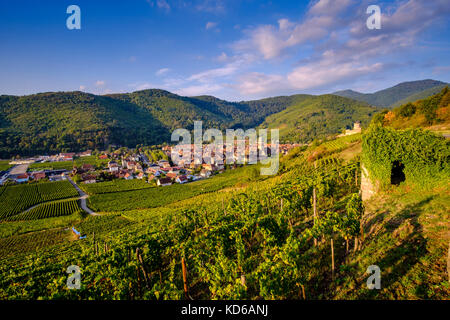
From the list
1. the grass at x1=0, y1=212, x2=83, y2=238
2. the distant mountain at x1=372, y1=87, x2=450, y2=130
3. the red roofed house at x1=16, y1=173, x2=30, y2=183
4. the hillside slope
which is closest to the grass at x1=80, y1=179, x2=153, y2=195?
the grass at x1=0, y1=212, x2=83, y2=238

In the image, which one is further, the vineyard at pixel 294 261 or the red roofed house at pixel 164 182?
the red roofed house at pixel 164 182

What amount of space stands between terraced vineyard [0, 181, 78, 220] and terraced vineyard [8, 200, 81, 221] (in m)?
2.61

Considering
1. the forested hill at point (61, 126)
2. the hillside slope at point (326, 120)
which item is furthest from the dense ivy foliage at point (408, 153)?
the forested hill at point (61, 126)

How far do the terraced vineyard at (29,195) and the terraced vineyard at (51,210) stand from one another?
2.61 m

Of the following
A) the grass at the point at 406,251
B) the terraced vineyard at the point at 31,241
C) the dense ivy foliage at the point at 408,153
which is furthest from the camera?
the terraced vineyard at the point at 31,241

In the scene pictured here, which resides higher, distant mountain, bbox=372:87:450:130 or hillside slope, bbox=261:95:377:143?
hillside slope, bbox=261:95:377:143

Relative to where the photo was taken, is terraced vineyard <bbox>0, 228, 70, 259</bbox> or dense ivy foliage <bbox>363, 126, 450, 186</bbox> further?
terraced vineyard <bbox>0, 228, 70, 259</bbox>

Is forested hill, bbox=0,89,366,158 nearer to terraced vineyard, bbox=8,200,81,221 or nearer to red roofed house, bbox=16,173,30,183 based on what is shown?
red roofed house, bbox=16,173,30,183

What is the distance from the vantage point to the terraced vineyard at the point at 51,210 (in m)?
35.6

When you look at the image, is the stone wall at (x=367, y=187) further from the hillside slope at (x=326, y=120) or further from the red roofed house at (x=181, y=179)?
the hillside slope at (x=326, y=120)

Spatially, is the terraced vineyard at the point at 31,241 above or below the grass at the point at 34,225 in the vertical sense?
above

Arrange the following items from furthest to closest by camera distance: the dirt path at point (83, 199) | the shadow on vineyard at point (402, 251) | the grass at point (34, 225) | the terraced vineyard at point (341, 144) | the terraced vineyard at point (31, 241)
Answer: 1. the dirt path at point (83, 199)
2. the terraced vineyard at point (341, 144)
3. the grass at point (34, 225)
4. the terraced vineyard at point (31, 241)
5. the shadow on vineyard at point (402, 251)

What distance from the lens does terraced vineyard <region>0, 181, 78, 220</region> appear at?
39438 millimetres
